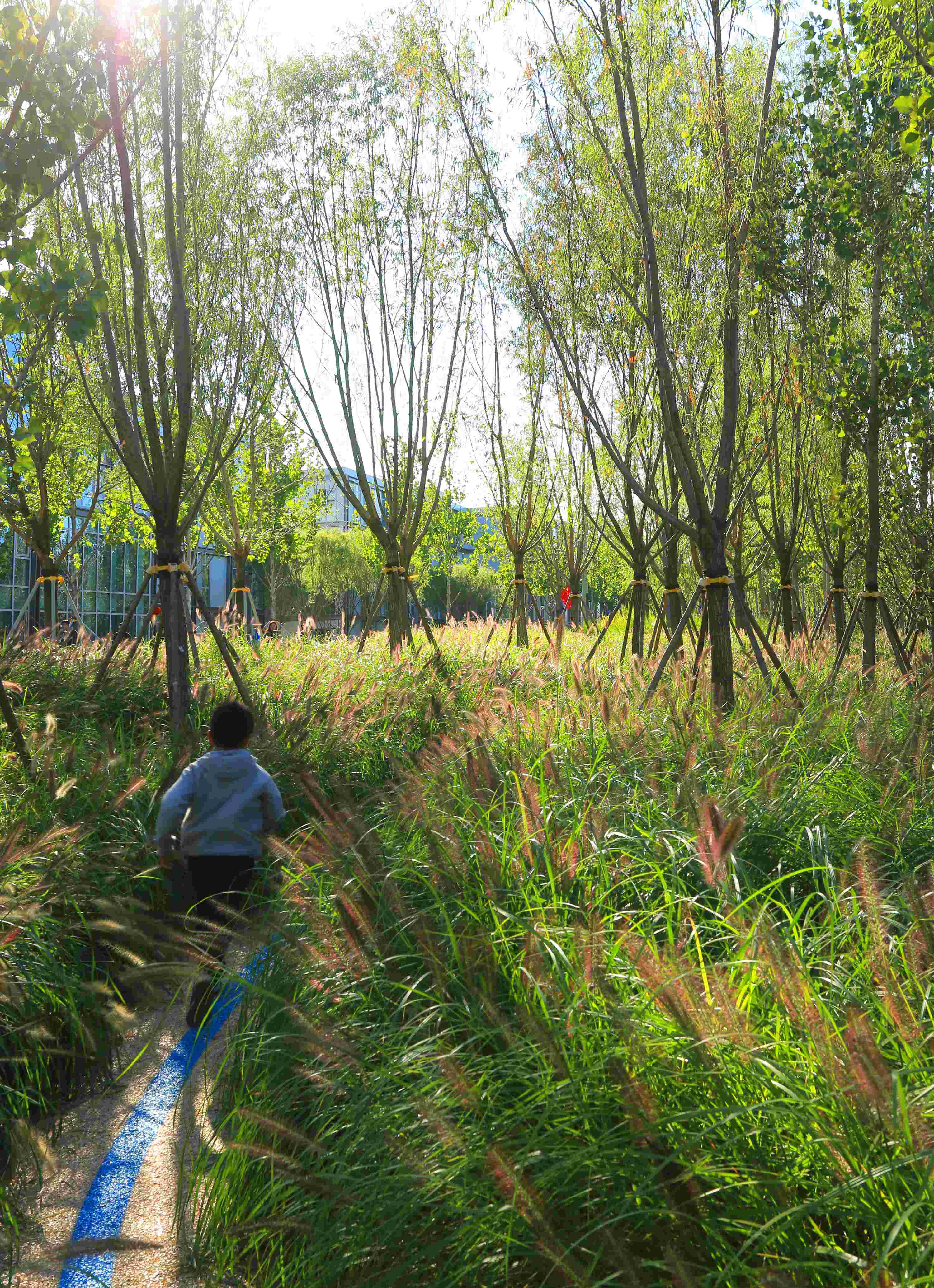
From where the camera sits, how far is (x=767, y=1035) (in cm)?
268

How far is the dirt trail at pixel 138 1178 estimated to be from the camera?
2.83 meters

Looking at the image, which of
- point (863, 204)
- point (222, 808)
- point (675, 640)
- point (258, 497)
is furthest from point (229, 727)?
point (258, 497)

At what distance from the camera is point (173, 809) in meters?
4.89

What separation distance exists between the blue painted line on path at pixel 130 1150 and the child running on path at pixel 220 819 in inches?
21.4

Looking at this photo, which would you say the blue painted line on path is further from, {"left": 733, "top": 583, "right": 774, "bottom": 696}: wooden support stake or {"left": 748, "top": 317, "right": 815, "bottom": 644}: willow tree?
{"left": 748, "top": 317, "right": 815, "bottom": 644}: willow tree

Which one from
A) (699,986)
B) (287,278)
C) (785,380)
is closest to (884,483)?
(785,380)

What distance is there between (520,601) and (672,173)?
9.04 m

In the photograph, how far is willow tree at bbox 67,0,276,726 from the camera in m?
8.46

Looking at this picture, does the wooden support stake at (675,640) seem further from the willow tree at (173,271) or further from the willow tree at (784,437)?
the willow tree at (173,271)

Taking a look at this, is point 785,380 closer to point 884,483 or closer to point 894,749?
point 884,483

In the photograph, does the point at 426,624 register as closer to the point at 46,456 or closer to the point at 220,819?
the point at 46,456

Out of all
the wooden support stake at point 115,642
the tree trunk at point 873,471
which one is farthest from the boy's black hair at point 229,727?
the tree trunk at point 873,471

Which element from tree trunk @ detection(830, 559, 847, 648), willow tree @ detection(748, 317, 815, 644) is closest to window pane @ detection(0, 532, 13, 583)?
willow tree @ detection(748, 317, 815, 644)

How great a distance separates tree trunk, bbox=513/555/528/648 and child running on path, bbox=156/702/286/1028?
39.8ft
